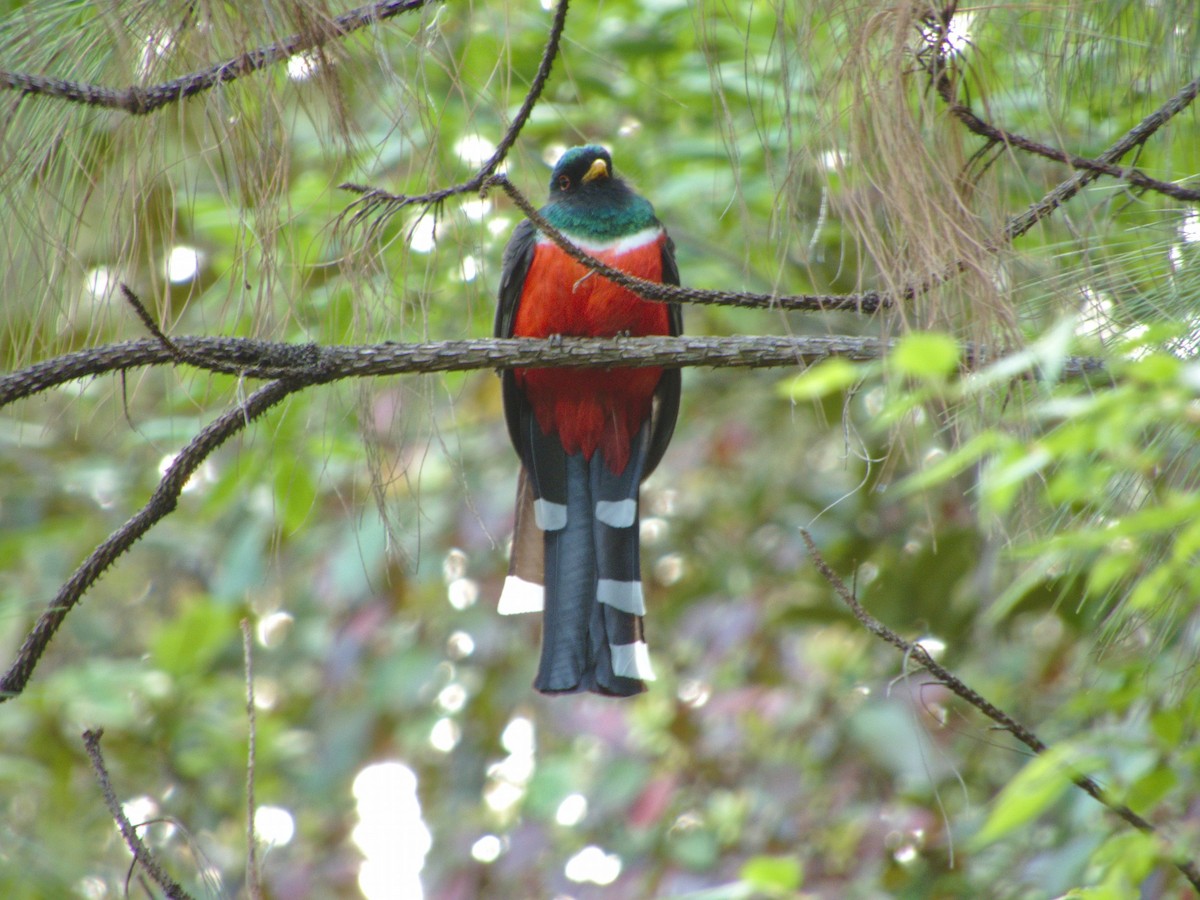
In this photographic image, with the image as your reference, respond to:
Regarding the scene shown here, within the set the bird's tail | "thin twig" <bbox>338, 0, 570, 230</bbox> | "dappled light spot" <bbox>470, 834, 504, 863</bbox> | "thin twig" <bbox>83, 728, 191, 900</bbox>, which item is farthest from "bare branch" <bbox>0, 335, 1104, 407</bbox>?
"dappled light spot" <bbox>470, 834, 504, 863</bbox>

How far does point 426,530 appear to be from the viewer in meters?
4.36

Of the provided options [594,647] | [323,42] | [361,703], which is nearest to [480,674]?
[361,703]

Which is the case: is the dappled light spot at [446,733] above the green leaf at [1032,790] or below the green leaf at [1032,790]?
below

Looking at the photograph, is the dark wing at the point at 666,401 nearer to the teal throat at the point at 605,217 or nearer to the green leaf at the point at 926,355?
the teal throat at the point at 605,217

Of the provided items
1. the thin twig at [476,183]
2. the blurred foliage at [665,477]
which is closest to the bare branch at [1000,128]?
the blurred foliage at [665,477]

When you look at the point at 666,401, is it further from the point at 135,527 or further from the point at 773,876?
the point at 773,876

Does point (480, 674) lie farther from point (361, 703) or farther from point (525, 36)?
point (525, 36)

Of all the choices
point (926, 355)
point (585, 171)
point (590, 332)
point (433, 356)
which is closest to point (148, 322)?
point (433, 356)

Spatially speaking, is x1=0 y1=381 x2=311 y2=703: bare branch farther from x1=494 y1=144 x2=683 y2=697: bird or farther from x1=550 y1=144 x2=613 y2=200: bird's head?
x1=550 y1=144 x2=613 y2=200: bird's head

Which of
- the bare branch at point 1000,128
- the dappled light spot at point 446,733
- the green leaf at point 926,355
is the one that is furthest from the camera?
the dappled light spot at point 446,733

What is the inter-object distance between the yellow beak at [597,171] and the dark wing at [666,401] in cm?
29

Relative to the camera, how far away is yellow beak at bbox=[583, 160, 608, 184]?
3.56m

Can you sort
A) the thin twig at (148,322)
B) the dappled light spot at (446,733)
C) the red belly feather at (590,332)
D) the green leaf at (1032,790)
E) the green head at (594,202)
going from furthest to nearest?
1. the dappled light spot at (446,733)
2. the green head at (594,202)
3. the red belly feather at (590,332)
4. the thin twig at (148,322)
5. the green leaf at (1032,790)

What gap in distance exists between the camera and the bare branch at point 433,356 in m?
1.86
